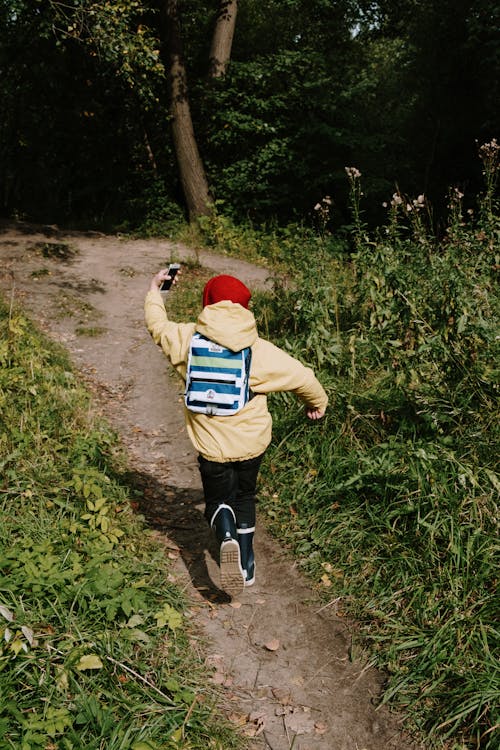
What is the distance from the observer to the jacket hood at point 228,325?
3.46 metres

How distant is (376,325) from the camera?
582 centimetres

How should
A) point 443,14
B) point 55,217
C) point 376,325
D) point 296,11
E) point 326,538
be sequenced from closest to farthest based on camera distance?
1. point 326,538
2. point 376,325
3. point 443,14
4. point 55,217
5. point 296,11

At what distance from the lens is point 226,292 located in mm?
3549

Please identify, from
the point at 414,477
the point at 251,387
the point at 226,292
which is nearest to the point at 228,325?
the point at 226,292

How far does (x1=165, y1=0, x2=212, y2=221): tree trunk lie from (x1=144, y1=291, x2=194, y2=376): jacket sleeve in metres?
11.0

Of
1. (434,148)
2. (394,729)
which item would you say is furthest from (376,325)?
(434,148)

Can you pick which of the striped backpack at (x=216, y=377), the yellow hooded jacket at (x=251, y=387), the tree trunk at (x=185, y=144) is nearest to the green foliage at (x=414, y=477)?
the yellow hooded jacket at (x=251, y=387)

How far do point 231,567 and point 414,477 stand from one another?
1440mm

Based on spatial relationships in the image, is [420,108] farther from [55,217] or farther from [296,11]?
[55,217]

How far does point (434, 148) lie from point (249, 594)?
1316cm

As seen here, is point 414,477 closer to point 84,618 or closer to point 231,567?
point 231,567

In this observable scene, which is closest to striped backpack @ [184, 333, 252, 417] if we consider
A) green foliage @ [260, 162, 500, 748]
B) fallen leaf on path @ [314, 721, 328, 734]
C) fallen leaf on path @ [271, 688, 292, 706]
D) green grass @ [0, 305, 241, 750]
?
green grass @ [0, 305, 241, 750]

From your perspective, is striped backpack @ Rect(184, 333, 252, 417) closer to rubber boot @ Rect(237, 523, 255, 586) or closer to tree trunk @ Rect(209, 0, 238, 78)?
rubber boot @ Rect(237, 523, 255, 586)

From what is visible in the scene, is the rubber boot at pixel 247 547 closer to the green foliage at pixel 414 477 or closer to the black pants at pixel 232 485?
the black pants at pixel 232 485
